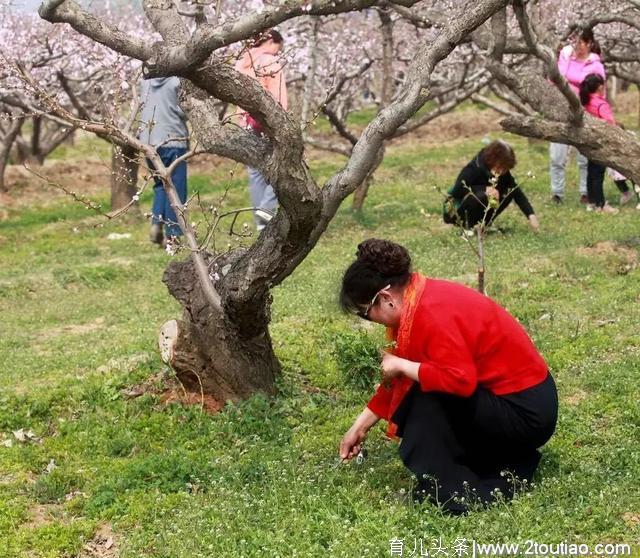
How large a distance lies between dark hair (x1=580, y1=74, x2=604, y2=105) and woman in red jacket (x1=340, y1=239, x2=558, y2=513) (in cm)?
710

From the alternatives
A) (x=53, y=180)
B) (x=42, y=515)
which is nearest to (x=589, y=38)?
(x=42, y=515)

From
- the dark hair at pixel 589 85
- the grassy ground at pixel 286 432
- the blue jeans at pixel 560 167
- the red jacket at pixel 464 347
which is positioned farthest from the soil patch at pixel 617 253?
the red jacket at pixel 464 347

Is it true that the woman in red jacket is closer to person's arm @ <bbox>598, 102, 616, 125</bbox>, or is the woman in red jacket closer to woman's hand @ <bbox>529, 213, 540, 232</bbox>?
woman's hand @ <bbox>529, 213, 540, 232</bbox>

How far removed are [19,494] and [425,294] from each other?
2450mm

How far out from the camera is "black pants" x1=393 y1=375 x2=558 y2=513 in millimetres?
4379

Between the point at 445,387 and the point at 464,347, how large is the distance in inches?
7.5

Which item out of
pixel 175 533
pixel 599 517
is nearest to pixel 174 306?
pixel 175 533

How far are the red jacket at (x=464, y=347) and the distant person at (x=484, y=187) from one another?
5104 mm

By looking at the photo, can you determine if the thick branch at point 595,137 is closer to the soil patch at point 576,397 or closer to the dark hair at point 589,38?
the dark hair at point 589,38

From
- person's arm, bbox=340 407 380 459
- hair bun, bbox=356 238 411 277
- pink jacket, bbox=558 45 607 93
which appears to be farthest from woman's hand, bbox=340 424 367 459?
pink jacket, bbox=558 45 607 93

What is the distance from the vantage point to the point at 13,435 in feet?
19.9

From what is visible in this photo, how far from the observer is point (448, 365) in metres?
4.23

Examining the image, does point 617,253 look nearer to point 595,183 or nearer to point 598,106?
point 598,106

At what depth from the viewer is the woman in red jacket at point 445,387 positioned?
14.1ft
